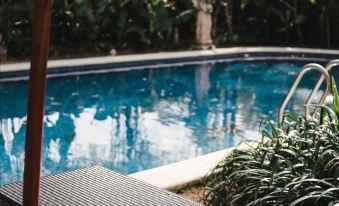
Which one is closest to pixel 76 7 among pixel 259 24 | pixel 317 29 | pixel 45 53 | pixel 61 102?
pixel 61 102

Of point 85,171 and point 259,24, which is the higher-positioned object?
point 259,24

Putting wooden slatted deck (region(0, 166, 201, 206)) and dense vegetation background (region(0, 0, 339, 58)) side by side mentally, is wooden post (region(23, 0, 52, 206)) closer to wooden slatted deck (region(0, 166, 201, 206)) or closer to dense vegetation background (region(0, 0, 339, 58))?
wooden slatted deck (region(0, 166, 201, 206))

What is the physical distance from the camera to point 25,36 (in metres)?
11.2

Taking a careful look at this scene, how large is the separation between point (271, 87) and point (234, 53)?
2551 millimetres

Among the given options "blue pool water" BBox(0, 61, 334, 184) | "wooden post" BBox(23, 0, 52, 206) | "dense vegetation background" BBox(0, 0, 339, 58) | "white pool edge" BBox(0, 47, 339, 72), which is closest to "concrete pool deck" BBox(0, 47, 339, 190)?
"white pool edge" BBox(0, 47, 339, 72)

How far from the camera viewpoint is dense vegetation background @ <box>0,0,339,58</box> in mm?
11258

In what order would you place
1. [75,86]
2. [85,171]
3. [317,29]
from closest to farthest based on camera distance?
[85,171]
[75,86]
[317,29]

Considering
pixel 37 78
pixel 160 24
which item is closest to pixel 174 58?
pixel 160 24

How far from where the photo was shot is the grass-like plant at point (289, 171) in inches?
131

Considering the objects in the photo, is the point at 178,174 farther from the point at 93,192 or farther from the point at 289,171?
the point at 93,192

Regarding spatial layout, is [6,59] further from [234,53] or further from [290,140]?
[290,140]

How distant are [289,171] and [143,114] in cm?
482

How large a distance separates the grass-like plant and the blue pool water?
2120 mm

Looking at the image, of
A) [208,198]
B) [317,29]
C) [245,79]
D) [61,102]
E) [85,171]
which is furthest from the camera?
[317,29]
